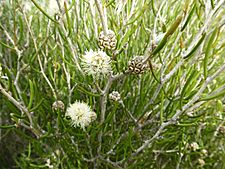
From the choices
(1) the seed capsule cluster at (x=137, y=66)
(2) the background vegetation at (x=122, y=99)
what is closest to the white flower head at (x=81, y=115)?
(2) the background vegetation at (x=122, y=99)

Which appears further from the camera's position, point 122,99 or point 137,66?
point 122,99

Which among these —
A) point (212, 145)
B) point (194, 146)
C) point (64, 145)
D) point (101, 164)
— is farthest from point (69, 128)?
point (212, 145)

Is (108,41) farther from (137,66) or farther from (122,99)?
(122,99)

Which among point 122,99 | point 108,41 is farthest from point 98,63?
point 122,99

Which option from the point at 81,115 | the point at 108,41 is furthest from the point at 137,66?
the point at 81,115

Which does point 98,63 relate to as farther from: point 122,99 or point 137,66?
point 122,99

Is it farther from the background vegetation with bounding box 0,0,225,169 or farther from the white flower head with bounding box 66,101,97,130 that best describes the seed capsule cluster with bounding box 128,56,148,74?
the white flower head with bounding box 66,101,97,130

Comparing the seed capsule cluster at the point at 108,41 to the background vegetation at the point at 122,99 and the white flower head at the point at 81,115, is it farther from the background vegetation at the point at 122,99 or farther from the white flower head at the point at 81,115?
Result: the white flower head at the point at 81,115

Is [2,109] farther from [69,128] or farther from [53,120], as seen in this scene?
[69,128]
